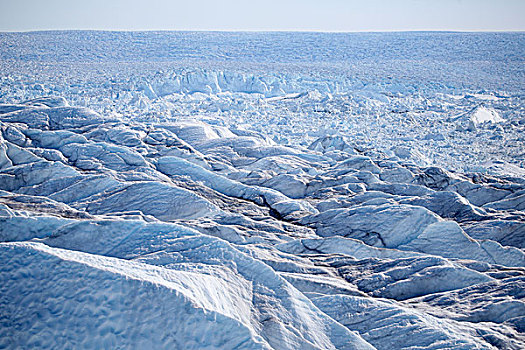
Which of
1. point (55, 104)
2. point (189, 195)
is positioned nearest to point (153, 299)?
point (189, 195)

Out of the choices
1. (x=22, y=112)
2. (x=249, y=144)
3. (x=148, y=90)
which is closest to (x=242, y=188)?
(x=249, y=144)

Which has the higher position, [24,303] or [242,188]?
[24,303]

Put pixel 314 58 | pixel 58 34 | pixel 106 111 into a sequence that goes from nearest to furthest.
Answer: pixel 106 111
pixel 314 58
pixel 58 34

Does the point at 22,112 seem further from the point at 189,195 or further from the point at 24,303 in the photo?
the point at 24,303

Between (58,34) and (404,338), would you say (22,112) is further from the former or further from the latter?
(58,34)

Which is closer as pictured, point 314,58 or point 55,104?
point 55,104

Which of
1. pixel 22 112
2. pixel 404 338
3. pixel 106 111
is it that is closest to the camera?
pixel 404 338
